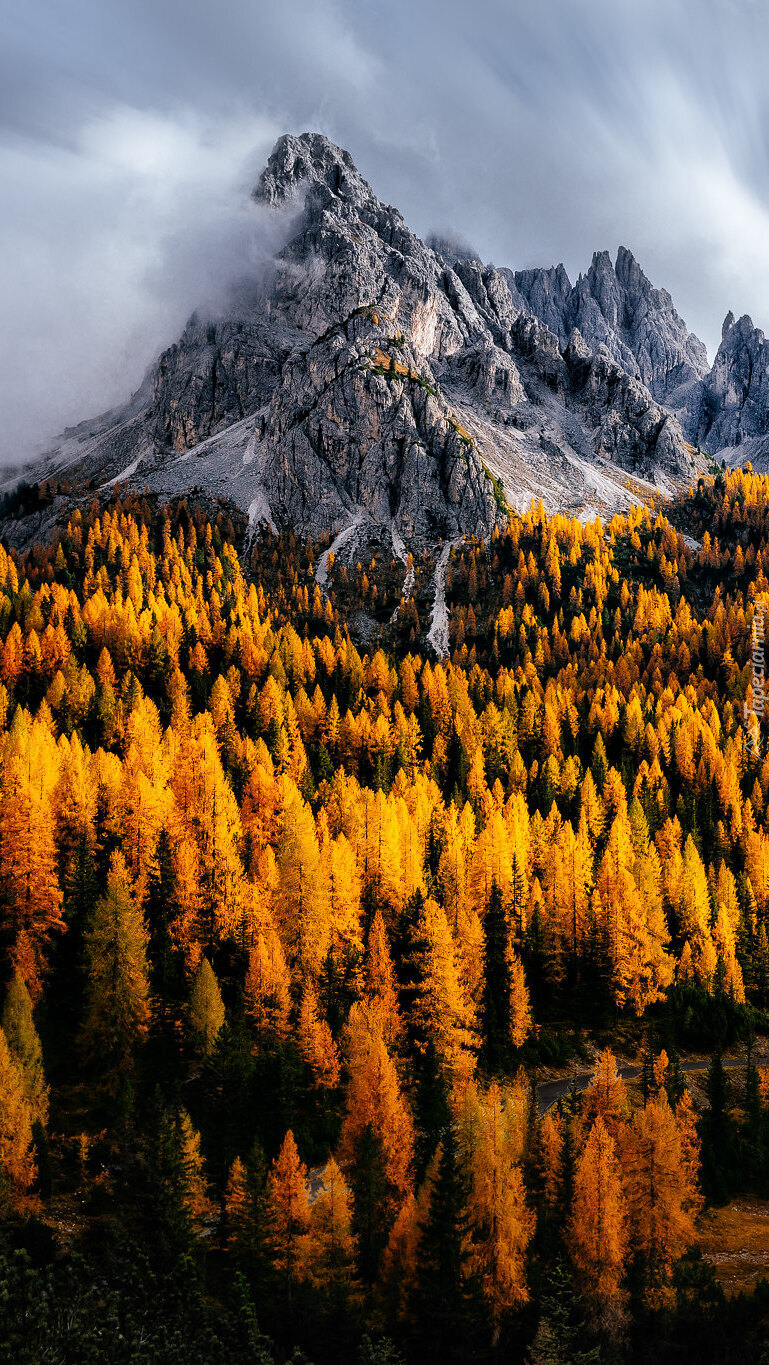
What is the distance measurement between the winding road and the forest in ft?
2.83

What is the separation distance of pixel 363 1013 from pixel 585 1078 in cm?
1885

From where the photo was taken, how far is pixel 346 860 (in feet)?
189

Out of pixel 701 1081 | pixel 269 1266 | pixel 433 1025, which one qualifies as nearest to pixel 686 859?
pixel 701 1081

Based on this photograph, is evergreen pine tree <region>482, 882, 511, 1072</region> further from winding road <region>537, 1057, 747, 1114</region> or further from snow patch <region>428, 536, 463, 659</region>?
snow patch <region>428, 536, 463, 659</region>

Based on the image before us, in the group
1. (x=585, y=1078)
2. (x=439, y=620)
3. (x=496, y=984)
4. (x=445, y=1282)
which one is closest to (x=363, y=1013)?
(x=496, y=984)

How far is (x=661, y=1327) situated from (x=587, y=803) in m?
56.1

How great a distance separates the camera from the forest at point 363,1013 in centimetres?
2923

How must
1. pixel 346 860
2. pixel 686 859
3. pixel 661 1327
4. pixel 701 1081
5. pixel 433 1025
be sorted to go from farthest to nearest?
pixel 686 859 < pixel 346 860 < pixel 701 1081 < pixel 433 1025 < pixel 661 1327

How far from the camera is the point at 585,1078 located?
5291 cm

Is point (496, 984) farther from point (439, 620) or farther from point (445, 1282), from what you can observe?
point (439, 620)

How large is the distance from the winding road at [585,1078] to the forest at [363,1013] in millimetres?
862

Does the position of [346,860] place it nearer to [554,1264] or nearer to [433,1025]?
[433,1025]

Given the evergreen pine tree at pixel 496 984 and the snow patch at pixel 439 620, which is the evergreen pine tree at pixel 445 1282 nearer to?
the evergreen pine tree at pixel 496 984

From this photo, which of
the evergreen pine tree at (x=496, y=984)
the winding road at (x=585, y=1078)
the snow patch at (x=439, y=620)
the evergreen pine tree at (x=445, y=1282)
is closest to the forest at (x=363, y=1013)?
the evergreen pine tree at (x=445, y=1282)
